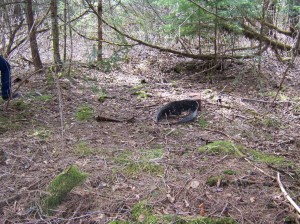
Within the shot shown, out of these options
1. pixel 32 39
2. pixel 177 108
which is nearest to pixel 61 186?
pixel 177 108

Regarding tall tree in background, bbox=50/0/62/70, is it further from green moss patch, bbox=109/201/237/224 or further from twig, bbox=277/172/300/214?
twig, bbox=277/172/300/214

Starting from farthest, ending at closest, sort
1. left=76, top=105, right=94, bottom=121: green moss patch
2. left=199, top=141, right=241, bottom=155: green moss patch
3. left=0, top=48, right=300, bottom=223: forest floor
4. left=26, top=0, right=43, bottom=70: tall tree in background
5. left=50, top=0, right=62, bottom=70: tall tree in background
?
left=26, top=0, right=43, bottom=70: tall tree in background < left=50, top=0, right=62, bottom=70: tall tree in background < left=76, top=105, right=94, bottom=121: green moss patch < left=199, top=141, right=241, bottom=155: green moss patch < left=0, top=48, right=300, bottom=223: forest floor

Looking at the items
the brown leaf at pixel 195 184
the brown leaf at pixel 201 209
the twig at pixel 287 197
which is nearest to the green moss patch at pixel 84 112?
the brown leaf at pixel 195 184

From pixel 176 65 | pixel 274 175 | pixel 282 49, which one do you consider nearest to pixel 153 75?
pixel 176 65

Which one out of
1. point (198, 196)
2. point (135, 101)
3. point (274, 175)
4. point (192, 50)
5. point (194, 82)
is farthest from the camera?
point (192, 50)

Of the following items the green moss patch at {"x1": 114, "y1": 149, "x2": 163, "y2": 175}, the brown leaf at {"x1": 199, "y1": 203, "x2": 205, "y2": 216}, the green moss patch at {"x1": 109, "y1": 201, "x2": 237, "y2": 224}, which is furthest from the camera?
the green moss patch at {"x1": 114, "y1": 149, "x2": 163, "y2": 175}

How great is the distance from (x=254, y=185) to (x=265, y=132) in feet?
7.69

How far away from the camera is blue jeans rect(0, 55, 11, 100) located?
587cm

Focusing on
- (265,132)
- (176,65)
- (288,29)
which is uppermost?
(288,29)

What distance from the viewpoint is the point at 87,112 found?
6.48 meters

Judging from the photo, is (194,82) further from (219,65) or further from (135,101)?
(135,101)

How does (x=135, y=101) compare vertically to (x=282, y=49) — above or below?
below

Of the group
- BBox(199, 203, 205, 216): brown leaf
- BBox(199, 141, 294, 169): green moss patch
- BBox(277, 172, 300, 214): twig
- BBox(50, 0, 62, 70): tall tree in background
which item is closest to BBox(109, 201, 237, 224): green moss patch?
BBox(199, 203, 205, 216): brown leaf

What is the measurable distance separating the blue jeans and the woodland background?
246 millimetres
